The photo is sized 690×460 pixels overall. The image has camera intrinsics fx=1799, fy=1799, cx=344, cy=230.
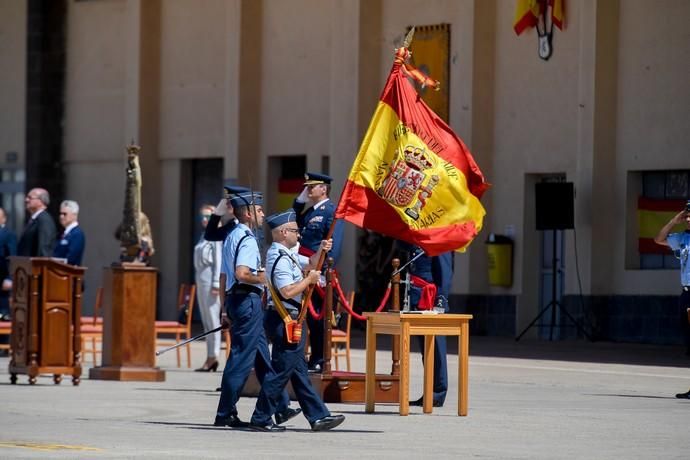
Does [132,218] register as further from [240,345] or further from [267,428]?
[267,428]

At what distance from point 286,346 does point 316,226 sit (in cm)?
395

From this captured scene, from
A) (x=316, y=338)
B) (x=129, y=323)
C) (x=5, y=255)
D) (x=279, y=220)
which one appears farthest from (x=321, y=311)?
(x=5, y=255)

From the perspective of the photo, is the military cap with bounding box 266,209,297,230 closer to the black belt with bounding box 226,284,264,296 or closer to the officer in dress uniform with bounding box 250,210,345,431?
the officer in dress uniform with bounding box 250,210,345,431

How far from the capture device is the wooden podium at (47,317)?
58.5ft

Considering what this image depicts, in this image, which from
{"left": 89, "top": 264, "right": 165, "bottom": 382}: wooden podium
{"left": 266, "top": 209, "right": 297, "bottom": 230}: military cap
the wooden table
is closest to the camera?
{"left": 266, "top": 209, "right": 297, "bottom": 230}: military cap

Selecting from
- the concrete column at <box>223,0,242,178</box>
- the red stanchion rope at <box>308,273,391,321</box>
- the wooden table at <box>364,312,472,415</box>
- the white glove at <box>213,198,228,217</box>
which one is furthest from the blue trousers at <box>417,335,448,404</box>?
the concrete column at <box>223,0,242,178</box>

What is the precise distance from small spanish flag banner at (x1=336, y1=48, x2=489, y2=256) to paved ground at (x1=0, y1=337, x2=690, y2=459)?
1529mm

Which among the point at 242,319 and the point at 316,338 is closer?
the point at 242,319

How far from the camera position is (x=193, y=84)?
1361 inches

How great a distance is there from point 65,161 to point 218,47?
15.5ft

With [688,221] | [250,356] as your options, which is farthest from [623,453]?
[688,221]

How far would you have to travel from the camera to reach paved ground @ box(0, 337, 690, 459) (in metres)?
11.7

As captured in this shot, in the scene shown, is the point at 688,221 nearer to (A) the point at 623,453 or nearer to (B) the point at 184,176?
(A) the point at 623,453

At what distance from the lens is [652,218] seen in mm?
27203
